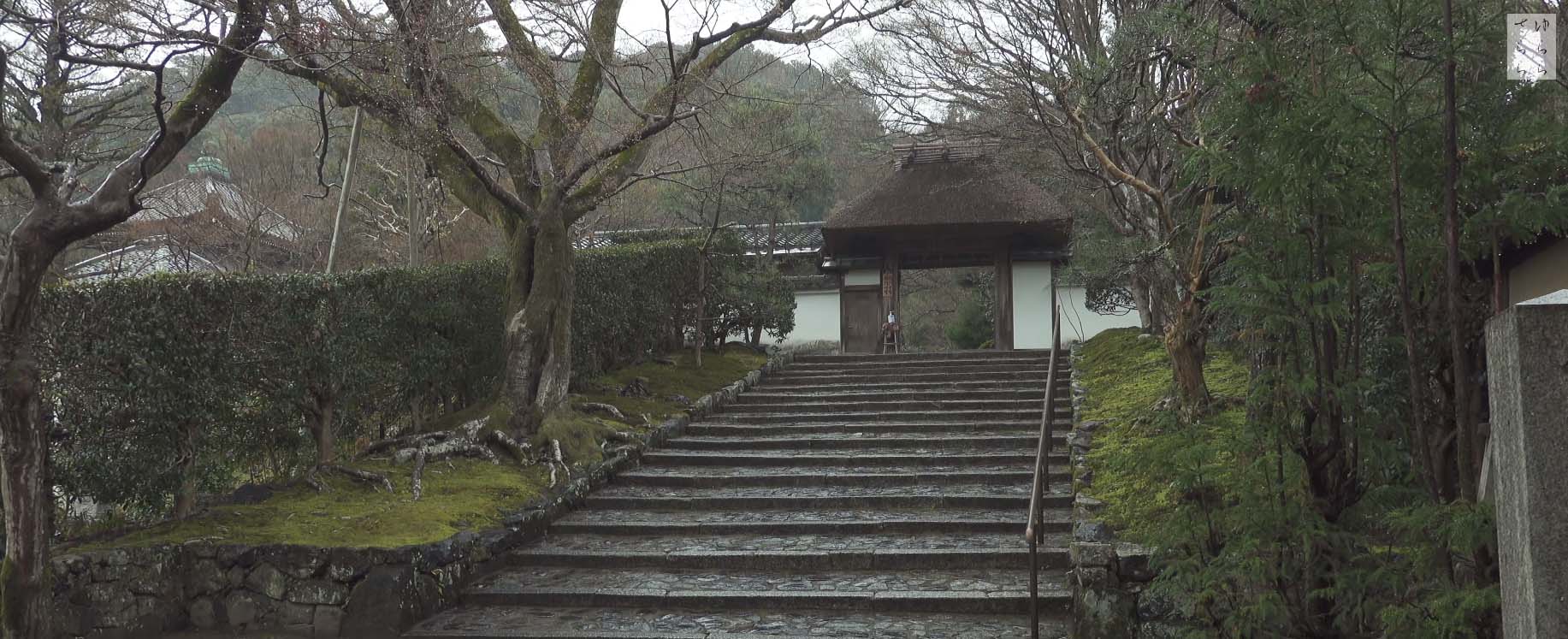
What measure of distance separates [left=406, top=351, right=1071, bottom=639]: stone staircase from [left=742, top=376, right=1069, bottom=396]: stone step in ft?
1.36

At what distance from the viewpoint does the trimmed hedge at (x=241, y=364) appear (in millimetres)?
7848

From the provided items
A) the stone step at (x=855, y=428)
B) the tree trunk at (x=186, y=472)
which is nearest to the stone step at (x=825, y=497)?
the stone step at (x=855, y=428)

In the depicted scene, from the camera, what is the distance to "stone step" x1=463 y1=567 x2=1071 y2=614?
7922 mm

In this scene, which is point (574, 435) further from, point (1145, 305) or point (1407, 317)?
point (1145, 305)

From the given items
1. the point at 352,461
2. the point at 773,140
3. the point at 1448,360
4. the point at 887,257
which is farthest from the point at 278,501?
the point at 887,257

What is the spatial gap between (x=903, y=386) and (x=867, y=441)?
10.1 feet

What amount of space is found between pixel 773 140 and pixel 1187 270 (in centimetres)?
993

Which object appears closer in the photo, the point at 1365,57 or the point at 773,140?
the point at 1365,57

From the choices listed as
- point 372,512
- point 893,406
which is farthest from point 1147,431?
point 372,512

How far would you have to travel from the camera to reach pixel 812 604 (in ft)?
26.8

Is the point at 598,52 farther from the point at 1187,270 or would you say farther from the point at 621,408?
the point at 1187,270

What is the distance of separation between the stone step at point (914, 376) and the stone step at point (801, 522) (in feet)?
19.3

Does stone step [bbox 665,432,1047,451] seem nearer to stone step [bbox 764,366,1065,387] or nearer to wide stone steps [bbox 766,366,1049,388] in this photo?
wide stone steps [bbox 766,366,1049,388]

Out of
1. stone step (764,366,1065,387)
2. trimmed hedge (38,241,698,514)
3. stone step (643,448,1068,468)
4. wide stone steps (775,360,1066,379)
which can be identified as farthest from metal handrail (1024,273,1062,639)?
trimmed hedge (38,241,698,514)
